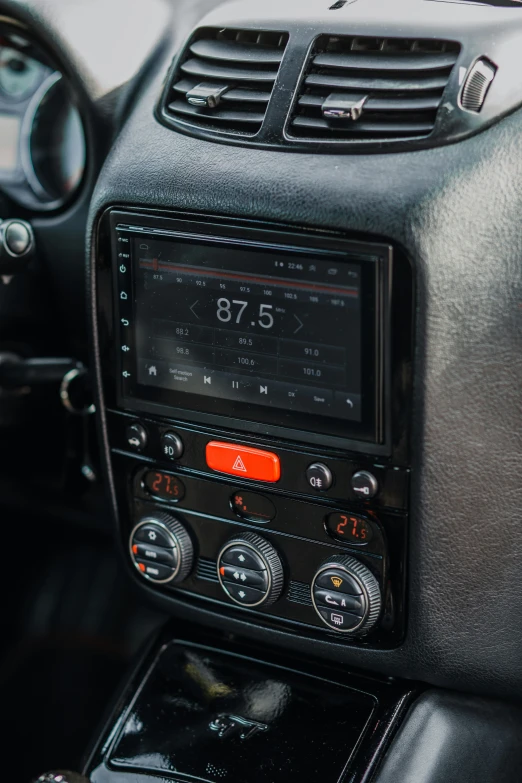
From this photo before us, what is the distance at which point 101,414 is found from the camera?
1146 mm

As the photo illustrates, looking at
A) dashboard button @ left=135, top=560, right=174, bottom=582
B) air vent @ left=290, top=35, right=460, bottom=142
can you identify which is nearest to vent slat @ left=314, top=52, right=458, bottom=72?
air vent @ left=290, top=35, right=460, bottom=142

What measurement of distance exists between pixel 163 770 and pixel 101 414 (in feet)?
1.37

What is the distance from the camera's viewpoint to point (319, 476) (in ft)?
3.23

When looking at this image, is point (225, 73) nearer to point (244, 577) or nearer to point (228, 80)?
point (228, 80)

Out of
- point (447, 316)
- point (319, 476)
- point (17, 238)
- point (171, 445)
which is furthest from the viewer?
point (17, 238)

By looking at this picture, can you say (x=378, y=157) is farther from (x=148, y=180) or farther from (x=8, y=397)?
(x=8, y=397)

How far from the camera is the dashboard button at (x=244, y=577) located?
105cm

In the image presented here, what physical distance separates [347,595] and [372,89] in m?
0.52

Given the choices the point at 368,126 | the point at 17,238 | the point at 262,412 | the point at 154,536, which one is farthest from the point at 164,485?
the point at 368,126

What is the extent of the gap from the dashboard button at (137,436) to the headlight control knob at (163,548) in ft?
0.29

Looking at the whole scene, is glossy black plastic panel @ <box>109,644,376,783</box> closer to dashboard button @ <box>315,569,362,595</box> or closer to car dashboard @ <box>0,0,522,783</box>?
car dashboard @ <box>0,0,522,783</box>

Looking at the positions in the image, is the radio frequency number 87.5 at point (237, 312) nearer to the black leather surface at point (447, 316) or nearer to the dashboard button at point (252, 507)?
the black leather surface at point (447, 316)

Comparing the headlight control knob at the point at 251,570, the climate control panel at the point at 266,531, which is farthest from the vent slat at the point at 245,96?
the headlight control knob at the point at 251,570

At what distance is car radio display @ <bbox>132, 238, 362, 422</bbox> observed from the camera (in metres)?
0.92
